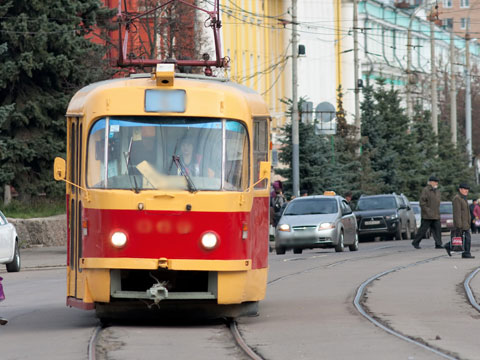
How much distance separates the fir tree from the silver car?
32.4 feet

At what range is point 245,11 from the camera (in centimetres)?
7312

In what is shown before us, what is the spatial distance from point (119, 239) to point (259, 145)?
202 cm

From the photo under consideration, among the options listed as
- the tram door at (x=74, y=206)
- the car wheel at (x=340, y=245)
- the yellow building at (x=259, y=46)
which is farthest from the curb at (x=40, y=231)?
the yellow building at (x=259, y=46)

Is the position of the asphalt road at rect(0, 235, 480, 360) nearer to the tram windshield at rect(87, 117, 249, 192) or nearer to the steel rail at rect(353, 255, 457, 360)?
the steel rail at rect(353, 255, 457, 360)

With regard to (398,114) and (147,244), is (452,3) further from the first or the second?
(147,244)

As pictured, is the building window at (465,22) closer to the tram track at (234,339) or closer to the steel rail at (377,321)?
the steel rail at (377,321)

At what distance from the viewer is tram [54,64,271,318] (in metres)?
13.7

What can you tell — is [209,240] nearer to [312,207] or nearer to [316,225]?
[316,225]

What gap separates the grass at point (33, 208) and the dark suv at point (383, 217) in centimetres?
989

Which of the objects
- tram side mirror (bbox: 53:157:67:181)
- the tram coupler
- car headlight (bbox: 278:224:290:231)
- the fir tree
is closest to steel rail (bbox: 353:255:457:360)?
the tram coupler

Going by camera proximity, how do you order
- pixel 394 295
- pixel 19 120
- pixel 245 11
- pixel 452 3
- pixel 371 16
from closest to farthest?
pixel 394 295, pixel 19 120, pixel 245 11, pixel 371 16, pixel 452 3

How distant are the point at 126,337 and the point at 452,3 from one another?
392 ft

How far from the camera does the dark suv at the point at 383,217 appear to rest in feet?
147

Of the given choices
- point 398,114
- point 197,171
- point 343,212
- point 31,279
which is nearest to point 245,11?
point 398,114
